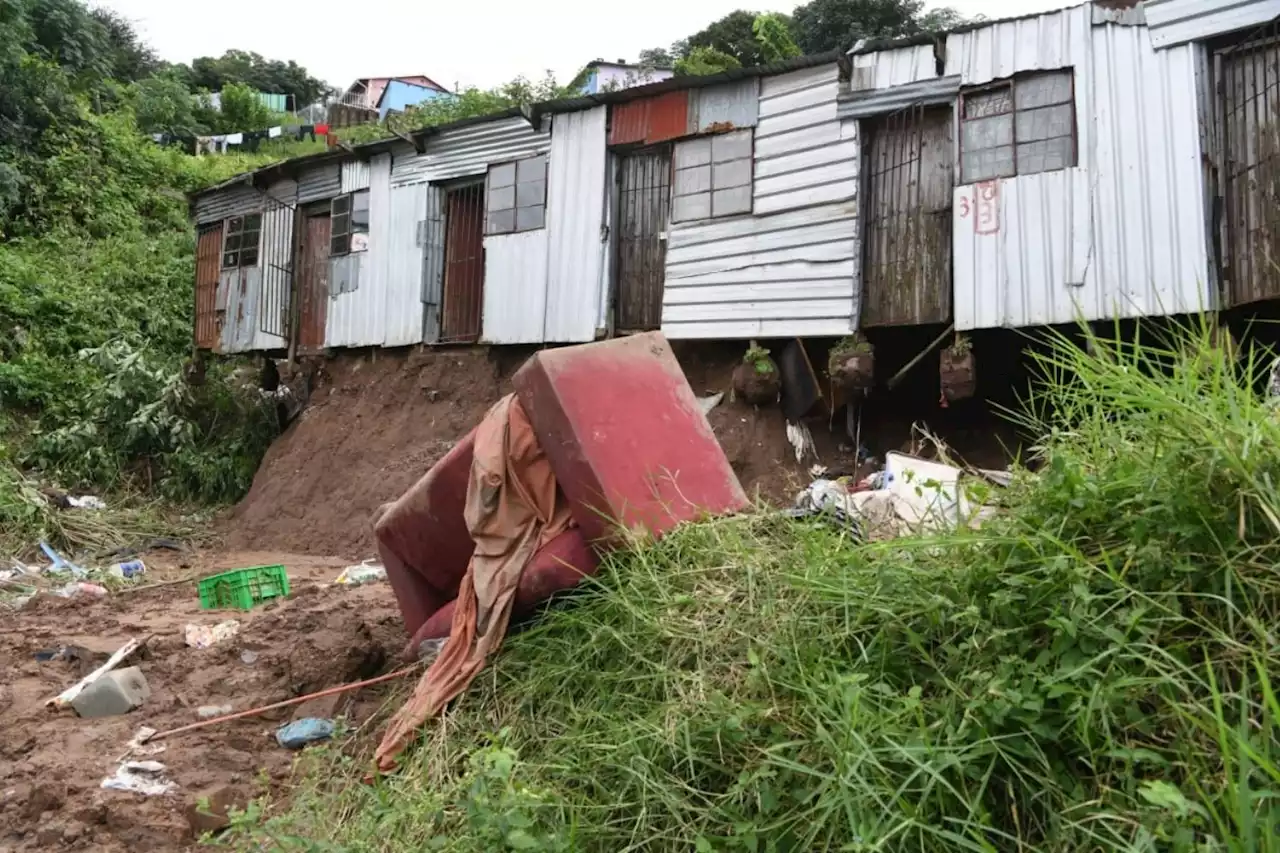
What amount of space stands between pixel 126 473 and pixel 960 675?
1375 centimetres

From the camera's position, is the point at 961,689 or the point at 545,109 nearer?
the point at 961,689

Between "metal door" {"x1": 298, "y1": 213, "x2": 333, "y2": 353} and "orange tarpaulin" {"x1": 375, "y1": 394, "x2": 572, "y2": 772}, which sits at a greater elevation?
"metal door" {"x1": 298, "y1": 213, "x2": 333, "y2": 353}

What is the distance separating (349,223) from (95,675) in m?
9.68

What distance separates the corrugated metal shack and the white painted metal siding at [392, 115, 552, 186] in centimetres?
413

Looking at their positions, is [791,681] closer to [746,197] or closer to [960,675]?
[960,675]

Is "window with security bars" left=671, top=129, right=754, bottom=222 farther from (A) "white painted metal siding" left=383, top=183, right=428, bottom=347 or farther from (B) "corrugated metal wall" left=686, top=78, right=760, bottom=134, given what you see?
(A) "white painted metal siding" left=383, top=183, right=428, bottom=347

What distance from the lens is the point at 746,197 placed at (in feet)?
30.7

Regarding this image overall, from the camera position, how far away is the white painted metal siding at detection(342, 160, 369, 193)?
504 inches

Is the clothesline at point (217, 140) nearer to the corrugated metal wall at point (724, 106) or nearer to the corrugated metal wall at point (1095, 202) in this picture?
the corrugated metal wall at point (724, 106)

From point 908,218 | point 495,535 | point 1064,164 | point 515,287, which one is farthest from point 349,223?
point 495,535

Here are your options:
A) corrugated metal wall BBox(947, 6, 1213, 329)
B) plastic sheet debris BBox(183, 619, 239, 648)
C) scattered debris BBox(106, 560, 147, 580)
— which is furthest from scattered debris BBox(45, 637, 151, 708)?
corrugated metal wall BBox(947, 6, 1213, 329)

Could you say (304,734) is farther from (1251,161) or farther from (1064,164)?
(1251,161)

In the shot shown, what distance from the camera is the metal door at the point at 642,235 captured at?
33.1 feet

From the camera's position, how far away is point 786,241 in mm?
9062
